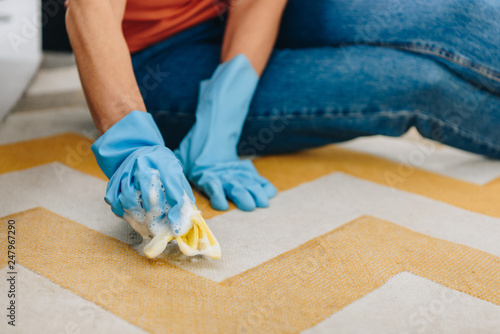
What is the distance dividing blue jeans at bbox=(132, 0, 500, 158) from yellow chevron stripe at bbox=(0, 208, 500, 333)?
31cm

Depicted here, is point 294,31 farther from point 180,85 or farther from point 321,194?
point 321,194

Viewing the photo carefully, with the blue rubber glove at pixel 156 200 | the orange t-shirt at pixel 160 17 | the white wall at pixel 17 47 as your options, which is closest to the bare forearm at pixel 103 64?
the blue rubber glove at pixel 156 200

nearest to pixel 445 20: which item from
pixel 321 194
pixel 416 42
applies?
pixel 416 42

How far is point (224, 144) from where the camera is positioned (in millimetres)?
855

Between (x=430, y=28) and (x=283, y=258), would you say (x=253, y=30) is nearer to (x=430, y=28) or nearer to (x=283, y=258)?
(x=430, y=28)

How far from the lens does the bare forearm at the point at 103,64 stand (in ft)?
2.15

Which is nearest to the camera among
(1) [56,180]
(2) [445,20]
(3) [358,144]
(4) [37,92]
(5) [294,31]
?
(1) [56,180]

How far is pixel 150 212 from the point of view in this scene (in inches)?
22.6

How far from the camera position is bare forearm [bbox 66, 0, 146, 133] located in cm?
66

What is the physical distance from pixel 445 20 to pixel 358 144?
1.14ft

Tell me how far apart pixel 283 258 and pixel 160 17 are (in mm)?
576

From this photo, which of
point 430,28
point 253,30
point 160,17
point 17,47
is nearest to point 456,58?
point 430,28

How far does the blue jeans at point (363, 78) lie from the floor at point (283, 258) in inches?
3.5

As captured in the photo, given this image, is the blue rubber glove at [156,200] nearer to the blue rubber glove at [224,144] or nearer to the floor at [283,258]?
the floor at [283,258]
